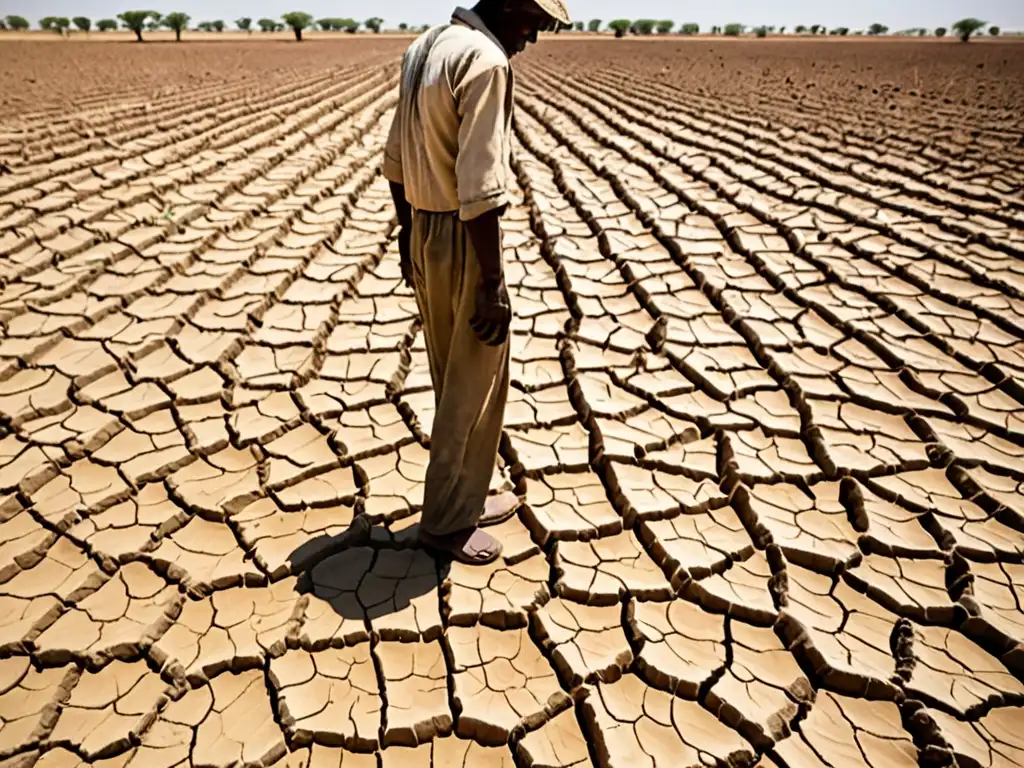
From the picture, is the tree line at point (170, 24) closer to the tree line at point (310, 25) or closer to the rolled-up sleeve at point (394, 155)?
the tree line at point (310, 25)

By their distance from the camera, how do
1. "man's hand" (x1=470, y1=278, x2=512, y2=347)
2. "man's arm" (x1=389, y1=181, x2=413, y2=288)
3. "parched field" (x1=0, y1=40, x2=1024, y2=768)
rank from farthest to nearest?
"man's arm" (x1=389, y1=181, x2=413, y2=288)
"parched field" (x1=0, y1=40, x2=1024, y2=768)
"man's hand" (x1=470, y1=278, x2=512, y2=347)

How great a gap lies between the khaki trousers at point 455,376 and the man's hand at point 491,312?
0.06m

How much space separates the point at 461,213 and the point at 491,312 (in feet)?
0.80

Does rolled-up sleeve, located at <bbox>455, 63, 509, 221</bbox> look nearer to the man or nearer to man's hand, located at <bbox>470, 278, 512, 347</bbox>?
the man

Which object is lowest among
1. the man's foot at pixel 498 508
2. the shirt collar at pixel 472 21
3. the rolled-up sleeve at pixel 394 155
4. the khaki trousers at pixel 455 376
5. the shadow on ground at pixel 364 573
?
the shadow on ground at pixel 364 573

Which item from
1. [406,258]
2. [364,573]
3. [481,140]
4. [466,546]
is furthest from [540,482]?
[481,140]

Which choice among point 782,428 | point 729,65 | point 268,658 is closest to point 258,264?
point 268,658

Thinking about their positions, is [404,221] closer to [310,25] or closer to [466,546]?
[466,546]

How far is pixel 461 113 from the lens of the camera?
1375 mm

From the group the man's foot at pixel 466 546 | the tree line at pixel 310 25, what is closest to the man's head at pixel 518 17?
the man's foot at pixel 466 546

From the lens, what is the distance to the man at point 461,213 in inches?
53.7

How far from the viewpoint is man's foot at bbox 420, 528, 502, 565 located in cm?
199

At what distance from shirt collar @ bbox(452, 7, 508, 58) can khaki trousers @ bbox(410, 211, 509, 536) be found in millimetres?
390

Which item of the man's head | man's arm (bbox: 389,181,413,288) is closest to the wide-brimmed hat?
the man's head
